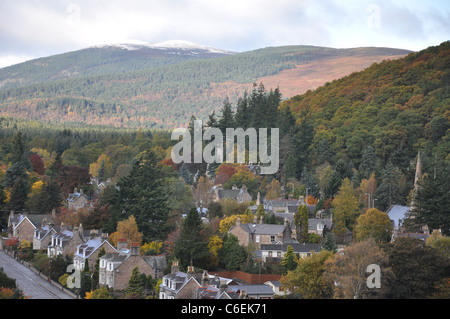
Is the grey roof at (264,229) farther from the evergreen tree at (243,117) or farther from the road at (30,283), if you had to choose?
the evergreen tree at (243,117)

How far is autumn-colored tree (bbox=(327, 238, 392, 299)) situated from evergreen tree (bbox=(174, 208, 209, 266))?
538 inches

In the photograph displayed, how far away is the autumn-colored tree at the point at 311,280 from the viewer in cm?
4291

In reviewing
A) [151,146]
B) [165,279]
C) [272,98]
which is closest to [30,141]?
[151,146]

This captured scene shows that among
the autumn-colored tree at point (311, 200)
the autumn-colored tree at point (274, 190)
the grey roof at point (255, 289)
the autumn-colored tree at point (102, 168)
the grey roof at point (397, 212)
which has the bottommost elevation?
the grey roof at point (255, 289)

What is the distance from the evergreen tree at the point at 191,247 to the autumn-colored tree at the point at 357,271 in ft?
44.8

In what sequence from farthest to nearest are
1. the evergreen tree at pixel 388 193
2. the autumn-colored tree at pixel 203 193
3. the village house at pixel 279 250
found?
the autumn-colored tree at pixel 203 193 → the evergreen tree at pixel 388 193 → the village house at pixel 279 250

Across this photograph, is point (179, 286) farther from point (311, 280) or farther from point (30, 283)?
point (30, 283)

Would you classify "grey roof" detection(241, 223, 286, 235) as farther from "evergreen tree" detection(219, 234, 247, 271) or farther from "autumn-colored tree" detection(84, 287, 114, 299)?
"autumn-colored tree" detection(84, 287, 114, 299)

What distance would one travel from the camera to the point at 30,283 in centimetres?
5200

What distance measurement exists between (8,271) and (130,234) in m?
10.4

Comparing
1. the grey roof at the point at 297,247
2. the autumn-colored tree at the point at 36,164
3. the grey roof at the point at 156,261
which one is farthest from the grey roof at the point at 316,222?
the autumn-colored tree at the point at 36,164

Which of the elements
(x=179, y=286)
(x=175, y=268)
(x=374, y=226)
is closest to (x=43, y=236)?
(x=175, y=268)

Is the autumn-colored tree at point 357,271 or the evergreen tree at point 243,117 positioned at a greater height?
the evergreen tree at point 243,117

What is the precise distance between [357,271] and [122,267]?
1761 centimetres
